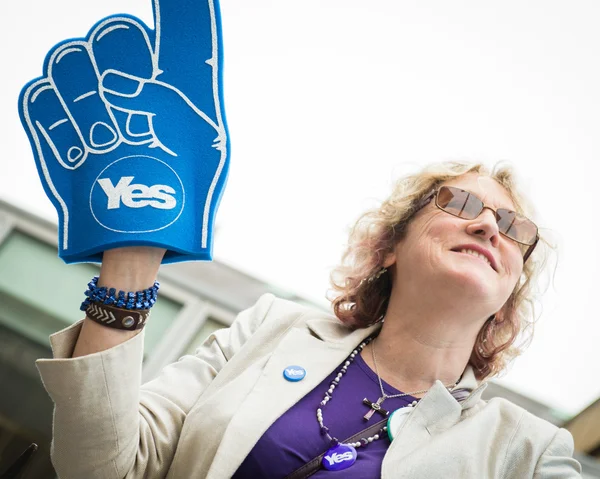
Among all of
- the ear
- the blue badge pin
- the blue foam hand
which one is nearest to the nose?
the ear

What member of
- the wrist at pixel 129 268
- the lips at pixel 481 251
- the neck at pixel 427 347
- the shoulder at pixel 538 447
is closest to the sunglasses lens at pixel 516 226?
the lips at pixel 481 251

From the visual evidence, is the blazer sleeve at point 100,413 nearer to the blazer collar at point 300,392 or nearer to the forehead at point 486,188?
the blazer collar at point 300,392

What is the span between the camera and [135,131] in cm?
96

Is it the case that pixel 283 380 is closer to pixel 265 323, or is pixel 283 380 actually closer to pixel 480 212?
pixel 265 323

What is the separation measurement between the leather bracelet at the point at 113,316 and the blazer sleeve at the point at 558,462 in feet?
3.03

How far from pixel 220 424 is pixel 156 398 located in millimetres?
191

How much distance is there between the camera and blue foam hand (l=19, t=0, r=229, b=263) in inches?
36.0

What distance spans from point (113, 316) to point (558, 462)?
102cm

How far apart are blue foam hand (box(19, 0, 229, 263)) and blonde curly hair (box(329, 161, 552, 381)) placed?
88 centimetres

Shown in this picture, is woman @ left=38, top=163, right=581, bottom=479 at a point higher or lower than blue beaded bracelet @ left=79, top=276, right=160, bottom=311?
lower

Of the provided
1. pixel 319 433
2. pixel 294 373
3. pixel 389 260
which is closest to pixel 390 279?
pixel 389 260

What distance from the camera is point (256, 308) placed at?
1.57m

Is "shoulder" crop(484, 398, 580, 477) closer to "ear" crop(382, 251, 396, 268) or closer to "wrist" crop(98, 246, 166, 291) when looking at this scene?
"ear" crop(382, 251, 396, 268)

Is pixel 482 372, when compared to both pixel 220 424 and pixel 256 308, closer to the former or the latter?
pixel 256 308
